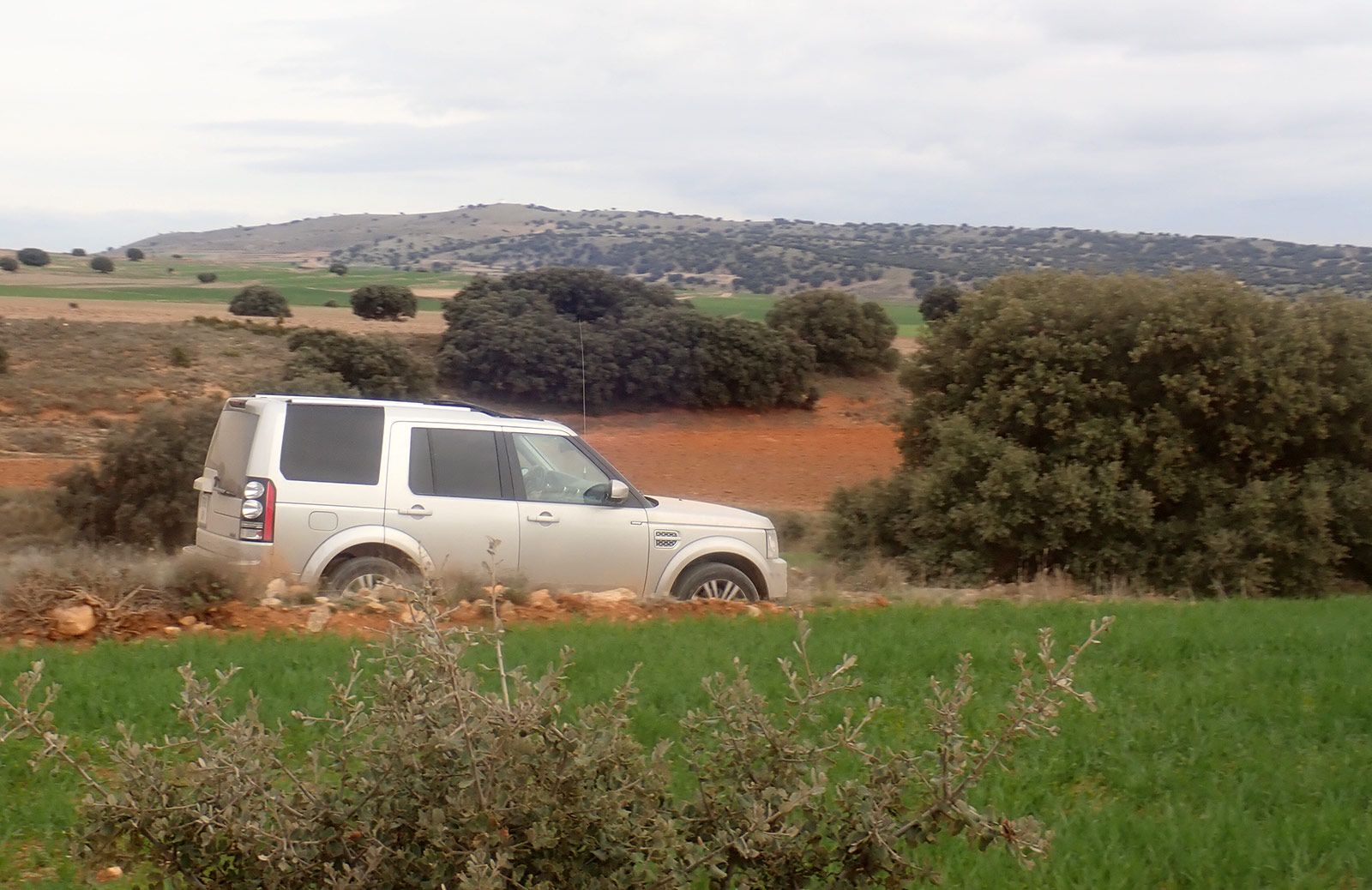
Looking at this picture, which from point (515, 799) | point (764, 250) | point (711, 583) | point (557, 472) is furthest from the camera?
A: point (764, 250)

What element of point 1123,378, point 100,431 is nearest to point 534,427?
point 1123,378

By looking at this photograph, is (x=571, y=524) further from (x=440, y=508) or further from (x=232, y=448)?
(x=232, y=448)

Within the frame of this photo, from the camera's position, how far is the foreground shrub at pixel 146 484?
19.3m

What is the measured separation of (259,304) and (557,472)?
163 ft

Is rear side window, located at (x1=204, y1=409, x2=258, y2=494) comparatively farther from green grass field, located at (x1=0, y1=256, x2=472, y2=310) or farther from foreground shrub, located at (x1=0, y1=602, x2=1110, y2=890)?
green grass field, located at (x1=0, y1=256, x2=472, y2=310)

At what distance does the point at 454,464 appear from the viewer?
10.5 metres

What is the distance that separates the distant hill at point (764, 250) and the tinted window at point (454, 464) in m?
11.7

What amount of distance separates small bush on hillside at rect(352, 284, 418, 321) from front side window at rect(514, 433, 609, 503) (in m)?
43.8

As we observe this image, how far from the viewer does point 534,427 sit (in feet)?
35.2

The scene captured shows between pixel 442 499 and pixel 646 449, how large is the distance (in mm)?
26475

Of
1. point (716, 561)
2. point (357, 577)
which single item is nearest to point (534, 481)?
point (357, 577)

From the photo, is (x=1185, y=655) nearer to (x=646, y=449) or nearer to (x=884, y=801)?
(x=884, y=801)

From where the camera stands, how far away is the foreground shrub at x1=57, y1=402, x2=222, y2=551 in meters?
19.3

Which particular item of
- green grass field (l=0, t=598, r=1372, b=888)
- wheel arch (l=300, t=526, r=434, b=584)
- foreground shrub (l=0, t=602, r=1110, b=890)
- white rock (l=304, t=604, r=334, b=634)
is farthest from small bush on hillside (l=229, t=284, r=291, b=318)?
foreground shrub (l=0, t=602, r=1110, b=890)
